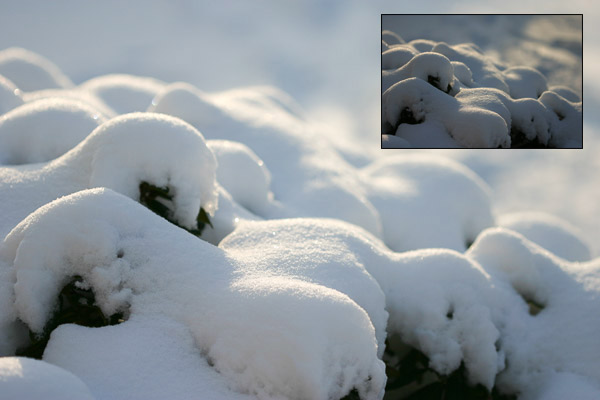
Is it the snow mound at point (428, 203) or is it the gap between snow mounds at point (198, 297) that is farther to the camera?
the snow mound at point (428, 203)

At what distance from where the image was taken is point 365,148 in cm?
434

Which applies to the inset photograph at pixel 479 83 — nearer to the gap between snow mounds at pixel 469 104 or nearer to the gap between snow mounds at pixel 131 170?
the gap between snow mounds at pixel 469 104

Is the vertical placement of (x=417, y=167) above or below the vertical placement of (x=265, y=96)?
below

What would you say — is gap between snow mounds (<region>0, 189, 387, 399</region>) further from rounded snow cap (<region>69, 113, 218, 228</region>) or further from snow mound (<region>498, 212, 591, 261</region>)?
snow mound (<region>498, 212, 591, 261</region>)

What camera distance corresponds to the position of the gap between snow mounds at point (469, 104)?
7.70 ft

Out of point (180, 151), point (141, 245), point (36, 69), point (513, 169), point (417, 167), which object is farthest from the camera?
point (513, 169)

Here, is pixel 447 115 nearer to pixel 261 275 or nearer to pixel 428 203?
pixel 428 203

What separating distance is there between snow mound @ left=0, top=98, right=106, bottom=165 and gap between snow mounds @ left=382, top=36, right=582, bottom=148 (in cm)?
133

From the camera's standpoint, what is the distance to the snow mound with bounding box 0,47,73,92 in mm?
3340

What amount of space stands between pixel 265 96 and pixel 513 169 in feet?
8.06

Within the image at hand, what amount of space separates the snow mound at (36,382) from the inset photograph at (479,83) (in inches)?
70.6

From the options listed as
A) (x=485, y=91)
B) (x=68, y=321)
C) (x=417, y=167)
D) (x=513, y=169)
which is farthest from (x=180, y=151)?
(x=513, y=169)

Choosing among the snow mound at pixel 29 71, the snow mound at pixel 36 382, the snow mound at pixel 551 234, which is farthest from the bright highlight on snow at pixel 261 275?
the snow mound at pixel 29 71

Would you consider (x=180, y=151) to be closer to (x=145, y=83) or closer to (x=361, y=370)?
(x=361, y=370)
